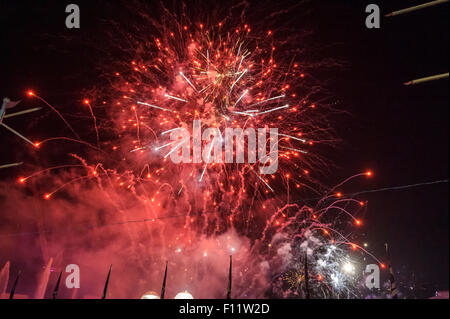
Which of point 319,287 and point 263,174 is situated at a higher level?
point 263,174

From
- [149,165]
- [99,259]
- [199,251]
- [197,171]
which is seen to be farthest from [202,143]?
[99,259]

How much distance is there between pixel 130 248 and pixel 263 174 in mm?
12176

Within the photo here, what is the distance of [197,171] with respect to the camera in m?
12.7

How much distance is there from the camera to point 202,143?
12062mm

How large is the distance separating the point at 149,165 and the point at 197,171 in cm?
204

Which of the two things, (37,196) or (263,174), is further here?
(37,196)

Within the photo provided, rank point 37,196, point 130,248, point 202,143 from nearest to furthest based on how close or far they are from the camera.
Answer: point 202,143 < point 37,196 < point 130,248
